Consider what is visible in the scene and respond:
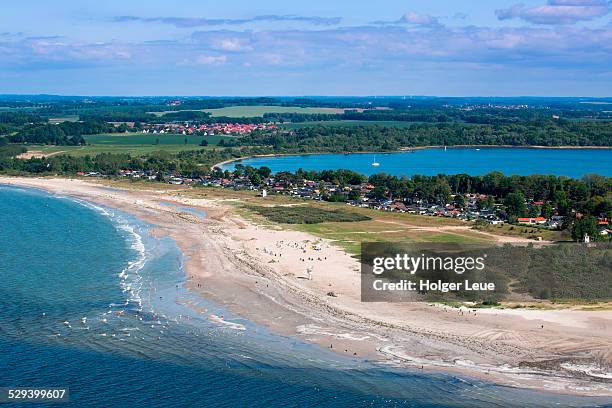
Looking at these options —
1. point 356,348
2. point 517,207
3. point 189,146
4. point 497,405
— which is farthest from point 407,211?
point 189,146

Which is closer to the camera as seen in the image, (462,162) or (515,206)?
(515,206)

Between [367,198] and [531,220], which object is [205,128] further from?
[531,220]

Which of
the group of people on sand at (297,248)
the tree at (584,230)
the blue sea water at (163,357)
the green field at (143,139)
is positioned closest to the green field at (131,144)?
the green field at (143,139)

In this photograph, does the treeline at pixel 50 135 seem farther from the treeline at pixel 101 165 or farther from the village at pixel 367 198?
the village at pixel 367 198

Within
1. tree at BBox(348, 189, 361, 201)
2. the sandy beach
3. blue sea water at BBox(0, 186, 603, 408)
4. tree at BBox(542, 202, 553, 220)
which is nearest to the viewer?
blue sea water at BBox(0, 186, 603, 408)

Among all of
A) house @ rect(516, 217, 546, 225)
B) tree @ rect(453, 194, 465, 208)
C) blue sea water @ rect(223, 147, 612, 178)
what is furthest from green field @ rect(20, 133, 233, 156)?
house @ rect(516, 217, 546, 225)

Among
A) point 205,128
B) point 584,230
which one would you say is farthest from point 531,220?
point 205,128

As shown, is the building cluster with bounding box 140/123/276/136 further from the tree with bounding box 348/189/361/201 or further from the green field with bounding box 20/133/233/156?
the tree with bounding box 348/189/361/201
